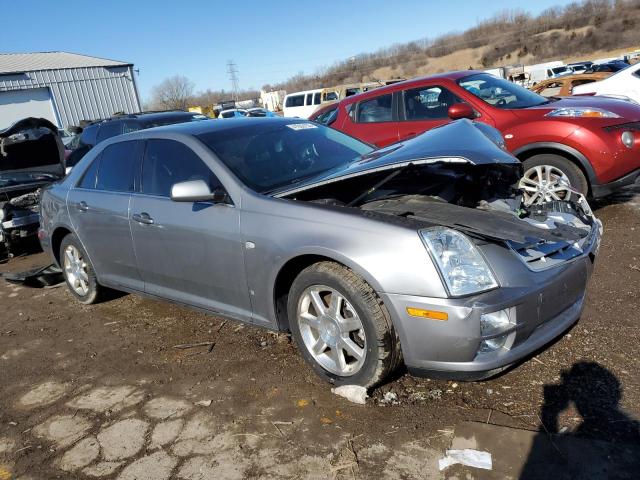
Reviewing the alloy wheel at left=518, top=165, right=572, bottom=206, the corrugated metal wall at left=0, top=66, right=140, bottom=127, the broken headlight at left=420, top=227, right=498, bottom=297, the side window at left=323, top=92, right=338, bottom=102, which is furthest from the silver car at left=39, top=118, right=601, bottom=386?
the corrugated metal wall at left=0, top=66, right=140, bottom=127

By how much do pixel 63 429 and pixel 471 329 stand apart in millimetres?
2369

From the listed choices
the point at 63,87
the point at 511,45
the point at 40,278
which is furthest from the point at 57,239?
the point at 511,45

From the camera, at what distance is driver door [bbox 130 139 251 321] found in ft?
11.0

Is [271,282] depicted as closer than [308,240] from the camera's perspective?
No

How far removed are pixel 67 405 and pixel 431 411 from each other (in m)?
2.26

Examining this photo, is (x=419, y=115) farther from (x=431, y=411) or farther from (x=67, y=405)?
(x=67, y=405)

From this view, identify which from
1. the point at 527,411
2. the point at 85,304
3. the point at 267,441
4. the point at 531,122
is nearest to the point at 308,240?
the point at 267,441

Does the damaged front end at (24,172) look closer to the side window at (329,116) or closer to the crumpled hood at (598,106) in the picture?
the side window at (329,116)

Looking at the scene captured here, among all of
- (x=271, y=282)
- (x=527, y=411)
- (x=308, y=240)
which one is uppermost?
(x=308, y=240)

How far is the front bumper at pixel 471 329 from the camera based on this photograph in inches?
97.3

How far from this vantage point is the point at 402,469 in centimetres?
236

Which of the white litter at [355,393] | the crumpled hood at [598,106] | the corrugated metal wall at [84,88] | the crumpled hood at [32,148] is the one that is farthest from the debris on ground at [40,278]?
the corrugated metal wall at [84,88]

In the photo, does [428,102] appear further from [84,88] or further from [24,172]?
[84,88]

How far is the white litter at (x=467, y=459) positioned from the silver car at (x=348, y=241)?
14.0 inches
